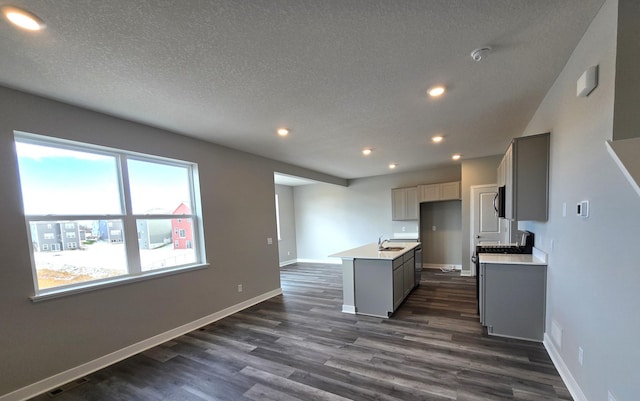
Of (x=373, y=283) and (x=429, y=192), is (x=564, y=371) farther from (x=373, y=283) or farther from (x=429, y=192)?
(x=429, y=192)

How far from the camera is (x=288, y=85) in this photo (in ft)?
7.11

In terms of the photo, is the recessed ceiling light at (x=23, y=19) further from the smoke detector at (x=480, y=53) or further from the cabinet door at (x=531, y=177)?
the cabinet door at (x=531, y=177)

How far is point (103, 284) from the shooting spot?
262 centimetres

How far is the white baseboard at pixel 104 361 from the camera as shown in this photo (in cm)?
213

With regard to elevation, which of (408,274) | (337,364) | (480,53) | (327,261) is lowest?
(327,261)

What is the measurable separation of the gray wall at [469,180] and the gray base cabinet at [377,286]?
8.71ft

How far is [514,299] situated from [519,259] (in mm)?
463

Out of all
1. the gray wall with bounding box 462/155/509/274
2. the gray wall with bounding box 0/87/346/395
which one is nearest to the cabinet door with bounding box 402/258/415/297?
the gray wall with bounding box 462/155/509/274

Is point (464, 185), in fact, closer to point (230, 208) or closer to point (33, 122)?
point (230, 208)

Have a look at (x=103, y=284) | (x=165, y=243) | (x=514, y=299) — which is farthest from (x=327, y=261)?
(x=103, y=284)

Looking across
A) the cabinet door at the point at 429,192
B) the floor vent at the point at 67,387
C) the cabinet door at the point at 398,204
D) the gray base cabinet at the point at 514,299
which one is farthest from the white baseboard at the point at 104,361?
the cabinet door at the point at 429,192

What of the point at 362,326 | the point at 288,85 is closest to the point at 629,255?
the point at 288,85

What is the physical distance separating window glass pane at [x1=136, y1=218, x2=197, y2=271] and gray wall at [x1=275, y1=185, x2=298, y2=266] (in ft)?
14.4

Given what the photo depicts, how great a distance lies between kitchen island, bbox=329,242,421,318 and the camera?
139 inches
